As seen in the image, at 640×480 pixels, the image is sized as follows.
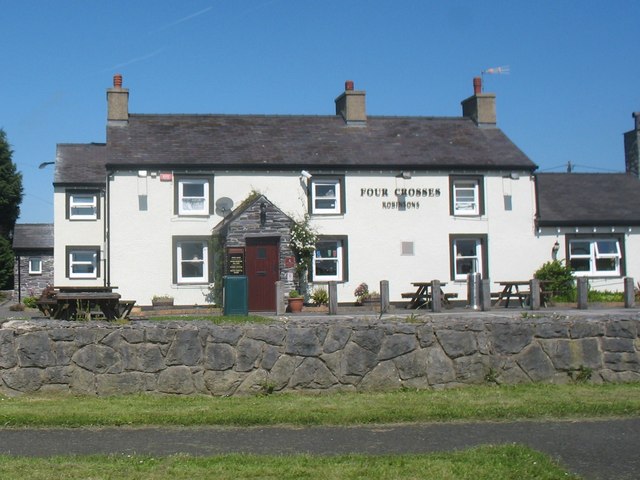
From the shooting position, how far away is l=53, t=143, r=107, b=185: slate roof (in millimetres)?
33844

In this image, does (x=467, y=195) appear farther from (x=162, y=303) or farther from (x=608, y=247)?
(x=162, y=303)

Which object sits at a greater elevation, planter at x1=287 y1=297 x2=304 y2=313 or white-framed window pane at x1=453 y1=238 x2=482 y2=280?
white-framed window pane at x1=453 y1=238 x2=482 y2=280

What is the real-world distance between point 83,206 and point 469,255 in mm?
15449

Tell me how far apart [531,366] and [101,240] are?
25344 millimetres

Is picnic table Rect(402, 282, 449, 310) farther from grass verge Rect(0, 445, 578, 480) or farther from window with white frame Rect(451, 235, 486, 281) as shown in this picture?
grass verge Rect(0, 445, 578, 480)

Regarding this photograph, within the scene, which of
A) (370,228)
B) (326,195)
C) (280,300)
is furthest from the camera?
(326,195)

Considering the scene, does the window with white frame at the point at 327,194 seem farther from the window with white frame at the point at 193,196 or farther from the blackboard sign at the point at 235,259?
the window with white frame at the point at 193,196

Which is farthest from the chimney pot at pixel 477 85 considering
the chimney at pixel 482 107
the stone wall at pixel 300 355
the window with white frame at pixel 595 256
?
the stone wall at pixel 300 355

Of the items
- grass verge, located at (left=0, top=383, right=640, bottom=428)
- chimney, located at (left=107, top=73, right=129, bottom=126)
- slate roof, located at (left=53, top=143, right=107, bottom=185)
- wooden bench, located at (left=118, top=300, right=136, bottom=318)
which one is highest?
chimney, located at (left=107, top=73, right=129, bottom=126)

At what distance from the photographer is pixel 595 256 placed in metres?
32.3

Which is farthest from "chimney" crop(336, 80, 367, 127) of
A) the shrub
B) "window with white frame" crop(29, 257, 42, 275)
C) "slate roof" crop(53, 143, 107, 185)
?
"window with white frame" crop(29, 257, 42, 275)

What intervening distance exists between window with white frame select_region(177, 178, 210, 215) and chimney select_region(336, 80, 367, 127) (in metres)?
6.92

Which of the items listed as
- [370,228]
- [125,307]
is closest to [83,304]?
[125,307]

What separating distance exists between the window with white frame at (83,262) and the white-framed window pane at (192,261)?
5.75 m
